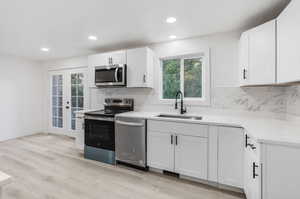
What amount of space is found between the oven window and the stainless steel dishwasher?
89cm

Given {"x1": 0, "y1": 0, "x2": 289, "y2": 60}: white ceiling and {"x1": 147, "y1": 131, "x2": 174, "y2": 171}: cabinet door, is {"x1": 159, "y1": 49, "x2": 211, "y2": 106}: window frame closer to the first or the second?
{"x1": 0, "y1": 0, "x2": 289, "y2": 60}: white ceiling

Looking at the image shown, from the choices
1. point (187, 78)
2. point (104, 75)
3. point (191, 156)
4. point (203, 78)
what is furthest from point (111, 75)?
point (191, 156)

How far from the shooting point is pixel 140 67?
311cm

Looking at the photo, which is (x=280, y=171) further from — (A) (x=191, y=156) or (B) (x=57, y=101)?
(B) (x=57, y=101)

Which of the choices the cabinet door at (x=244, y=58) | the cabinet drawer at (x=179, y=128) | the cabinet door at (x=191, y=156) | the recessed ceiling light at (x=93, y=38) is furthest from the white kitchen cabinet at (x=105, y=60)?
the cabinet door at (x=244, y=58)

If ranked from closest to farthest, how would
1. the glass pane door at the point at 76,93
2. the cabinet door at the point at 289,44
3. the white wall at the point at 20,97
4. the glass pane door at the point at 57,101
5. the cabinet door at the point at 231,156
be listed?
the cabinet door at the point at 289,44 < the cabinet door at the point at 231,156 < the white wall at the point at 20,97 < the glass pane door at the point at 76,93 < the glass pane door at the point at 57,101

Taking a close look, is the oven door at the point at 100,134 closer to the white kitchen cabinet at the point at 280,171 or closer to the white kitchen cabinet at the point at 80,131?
the white kitchen cabinet at the point at 80,131

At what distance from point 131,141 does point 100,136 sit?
0.72 m

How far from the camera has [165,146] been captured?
2.55m

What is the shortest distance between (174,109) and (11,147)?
396cm

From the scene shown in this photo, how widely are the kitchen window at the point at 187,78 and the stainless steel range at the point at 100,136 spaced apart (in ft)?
3.90

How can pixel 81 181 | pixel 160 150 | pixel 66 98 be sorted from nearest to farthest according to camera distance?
pixel 81 181 → pixel 160 150 → pixel 66 98

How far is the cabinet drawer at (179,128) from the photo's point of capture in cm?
229

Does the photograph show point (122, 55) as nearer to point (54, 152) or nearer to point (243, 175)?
point (54, 152)
